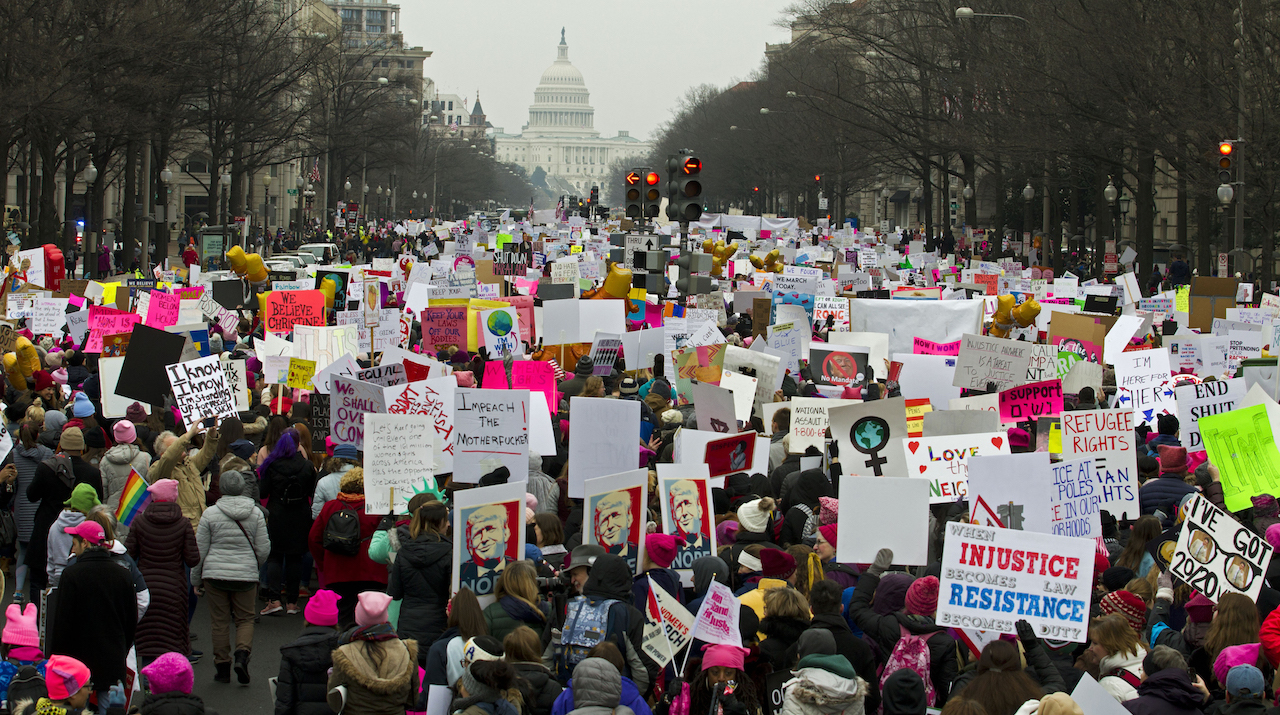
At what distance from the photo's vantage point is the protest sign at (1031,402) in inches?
452

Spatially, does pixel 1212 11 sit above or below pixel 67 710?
above

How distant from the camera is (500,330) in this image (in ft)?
55.9

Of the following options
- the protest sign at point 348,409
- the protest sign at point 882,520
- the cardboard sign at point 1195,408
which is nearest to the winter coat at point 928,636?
the protest sign at point 882,520

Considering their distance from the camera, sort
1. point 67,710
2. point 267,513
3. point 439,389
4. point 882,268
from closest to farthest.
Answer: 1. point 67,710
2. point 267,513
3. point 439,389
4. point 882,268

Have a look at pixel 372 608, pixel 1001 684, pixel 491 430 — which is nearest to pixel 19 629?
pixel 372 608

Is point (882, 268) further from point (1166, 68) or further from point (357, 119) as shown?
point (357, 119)

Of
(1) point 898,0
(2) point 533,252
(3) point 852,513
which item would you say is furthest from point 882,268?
(3) point 852,513

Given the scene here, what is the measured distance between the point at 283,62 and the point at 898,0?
2049cm

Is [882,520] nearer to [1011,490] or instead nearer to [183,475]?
[1011,490]

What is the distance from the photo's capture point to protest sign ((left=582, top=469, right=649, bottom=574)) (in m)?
7.86

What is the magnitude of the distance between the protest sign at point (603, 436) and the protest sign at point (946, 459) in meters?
1.79

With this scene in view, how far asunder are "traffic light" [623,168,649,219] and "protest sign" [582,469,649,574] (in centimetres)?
1382

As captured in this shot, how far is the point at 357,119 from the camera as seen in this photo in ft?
215

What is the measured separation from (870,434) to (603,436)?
71.0 inches
